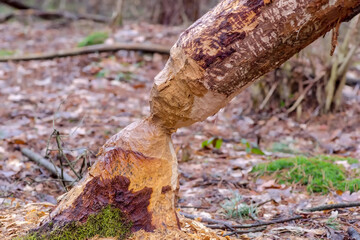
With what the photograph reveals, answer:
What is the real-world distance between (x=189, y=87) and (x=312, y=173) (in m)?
1.99

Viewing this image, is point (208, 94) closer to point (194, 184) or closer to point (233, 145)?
point (194, 184)

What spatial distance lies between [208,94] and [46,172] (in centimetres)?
239

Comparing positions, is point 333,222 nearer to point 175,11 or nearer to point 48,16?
point 175,11

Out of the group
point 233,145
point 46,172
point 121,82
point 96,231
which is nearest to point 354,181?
point 233,145

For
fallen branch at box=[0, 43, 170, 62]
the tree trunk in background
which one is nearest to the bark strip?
fallen branch at box=[0, 43, 170, 62]

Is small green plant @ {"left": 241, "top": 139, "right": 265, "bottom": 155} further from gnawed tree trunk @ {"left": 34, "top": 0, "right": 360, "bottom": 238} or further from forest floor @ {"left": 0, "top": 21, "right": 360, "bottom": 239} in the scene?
gnawed tree trunk @ {"left": 34, "top": 0, "right": 360, "bottom": 238}

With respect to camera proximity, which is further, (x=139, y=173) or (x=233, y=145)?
(x=233, y=145)

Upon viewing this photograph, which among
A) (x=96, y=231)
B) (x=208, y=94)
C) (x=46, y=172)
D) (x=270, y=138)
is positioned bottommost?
(x=270, y=138)

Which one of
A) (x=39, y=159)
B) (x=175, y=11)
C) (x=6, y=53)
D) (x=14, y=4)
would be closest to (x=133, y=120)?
(x=39, y=159)

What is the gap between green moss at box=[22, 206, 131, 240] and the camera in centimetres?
206

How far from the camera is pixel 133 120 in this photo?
5516 mm

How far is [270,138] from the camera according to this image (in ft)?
17.4

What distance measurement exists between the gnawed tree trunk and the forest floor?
430 millimetres

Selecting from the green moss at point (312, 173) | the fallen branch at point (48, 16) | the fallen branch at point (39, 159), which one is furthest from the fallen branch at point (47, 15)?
the green moss at point (312, 173)
